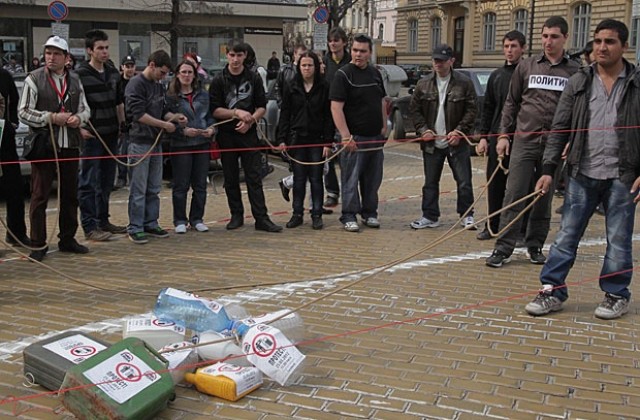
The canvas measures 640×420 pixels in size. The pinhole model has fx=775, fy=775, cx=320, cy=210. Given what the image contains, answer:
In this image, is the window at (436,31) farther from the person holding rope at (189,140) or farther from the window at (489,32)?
the person holding rope at (189,140)

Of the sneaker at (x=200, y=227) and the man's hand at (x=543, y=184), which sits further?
the sneaker at (x=200, y=227)

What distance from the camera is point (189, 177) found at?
8641mm

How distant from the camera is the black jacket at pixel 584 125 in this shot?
544 cm

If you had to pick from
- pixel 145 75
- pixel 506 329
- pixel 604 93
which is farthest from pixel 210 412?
pixel 145 75

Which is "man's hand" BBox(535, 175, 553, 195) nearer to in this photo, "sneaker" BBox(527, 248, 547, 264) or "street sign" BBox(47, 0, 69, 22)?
"sneaker" BBox(527, 248, 547, 264)

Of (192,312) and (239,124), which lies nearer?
(192,312)

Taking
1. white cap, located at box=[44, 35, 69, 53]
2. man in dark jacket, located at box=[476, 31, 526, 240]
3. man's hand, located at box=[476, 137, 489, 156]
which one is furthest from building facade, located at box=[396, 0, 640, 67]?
white cap, located at box=[44, 35, 69, 53]

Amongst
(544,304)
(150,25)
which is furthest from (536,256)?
(150,25)

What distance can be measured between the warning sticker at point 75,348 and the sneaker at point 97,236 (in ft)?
12.0

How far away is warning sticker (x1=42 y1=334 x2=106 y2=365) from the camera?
4391 mm

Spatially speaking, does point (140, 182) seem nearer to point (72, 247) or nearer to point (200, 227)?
point (200, 227)

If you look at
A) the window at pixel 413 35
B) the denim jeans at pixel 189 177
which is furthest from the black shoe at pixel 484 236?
the window at pixel 413 35

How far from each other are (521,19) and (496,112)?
5048 cm

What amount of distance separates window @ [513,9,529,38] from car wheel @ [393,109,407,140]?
130 ft
